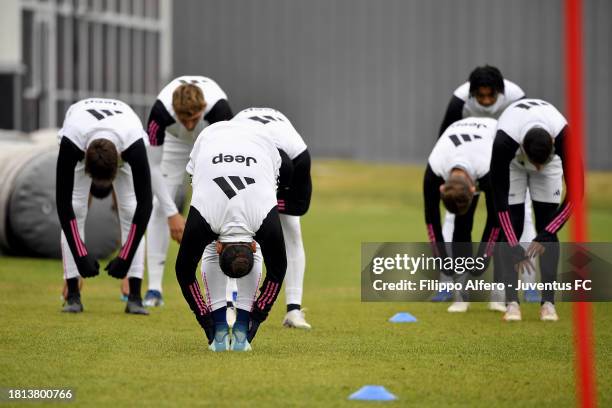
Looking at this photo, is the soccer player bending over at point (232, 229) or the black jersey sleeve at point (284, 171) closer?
the soccer player bending over at point (232, 229)

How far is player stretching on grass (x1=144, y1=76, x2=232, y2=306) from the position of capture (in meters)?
8.95

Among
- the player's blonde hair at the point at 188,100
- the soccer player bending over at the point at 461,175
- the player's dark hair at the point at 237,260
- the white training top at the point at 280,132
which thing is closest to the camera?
the player's dark hair at the point at 237,260

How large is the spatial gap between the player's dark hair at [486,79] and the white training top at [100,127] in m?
2.80

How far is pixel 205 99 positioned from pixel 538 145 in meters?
2.61

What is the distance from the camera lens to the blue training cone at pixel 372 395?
5.71m

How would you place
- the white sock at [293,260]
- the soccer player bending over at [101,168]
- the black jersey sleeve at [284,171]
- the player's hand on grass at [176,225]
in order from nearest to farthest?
the black jersey sleeve at [284,171]
the soccer player bending over at [101,168]
the white sock at [293,260]
the player's hand on grass at [176,225]

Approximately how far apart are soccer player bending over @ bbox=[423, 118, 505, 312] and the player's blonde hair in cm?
198

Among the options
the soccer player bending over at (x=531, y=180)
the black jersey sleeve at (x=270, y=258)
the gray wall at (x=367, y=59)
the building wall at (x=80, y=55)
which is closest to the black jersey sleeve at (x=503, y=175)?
the soccer player bending over at (x=531, y=180)

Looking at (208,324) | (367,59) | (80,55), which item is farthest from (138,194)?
(367,59)

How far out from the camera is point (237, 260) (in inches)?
265

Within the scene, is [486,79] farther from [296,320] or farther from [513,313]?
[296,320]

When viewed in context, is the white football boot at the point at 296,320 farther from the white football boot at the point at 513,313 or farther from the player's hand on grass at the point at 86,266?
the white football boot at the point at 513,313

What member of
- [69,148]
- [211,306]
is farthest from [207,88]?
[211,306]

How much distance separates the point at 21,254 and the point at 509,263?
6.81 metres
